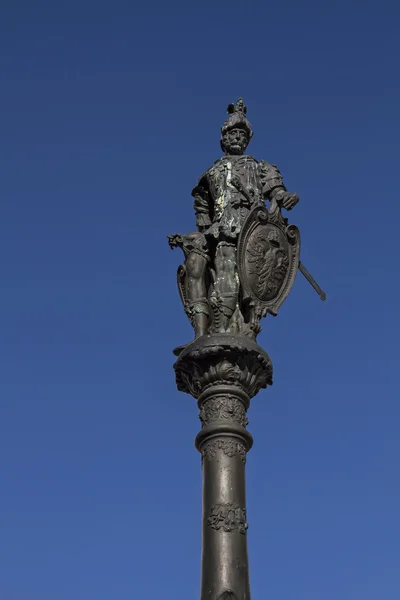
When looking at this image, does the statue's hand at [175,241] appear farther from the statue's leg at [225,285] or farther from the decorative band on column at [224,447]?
the decorative band on column at [224,447]

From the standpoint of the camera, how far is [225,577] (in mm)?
10914

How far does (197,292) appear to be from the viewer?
13789mm

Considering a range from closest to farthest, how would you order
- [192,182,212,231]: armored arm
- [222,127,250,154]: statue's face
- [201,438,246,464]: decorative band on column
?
1. [201,438,246,464]: decorative band on column
2. [192,182,212,231]: armored arm
3. [222,127,250,154]: statue's face

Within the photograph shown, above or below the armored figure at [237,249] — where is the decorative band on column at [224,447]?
below

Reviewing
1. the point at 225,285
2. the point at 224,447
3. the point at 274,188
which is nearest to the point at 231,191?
the point at 274,188

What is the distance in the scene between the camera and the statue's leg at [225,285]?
13.3 m

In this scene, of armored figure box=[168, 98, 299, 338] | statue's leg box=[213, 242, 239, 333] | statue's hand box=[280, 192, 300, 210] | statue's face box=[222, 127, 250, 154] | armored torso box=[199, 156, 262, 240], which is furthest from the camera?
statue's face box=[222, 127, 250, 154]

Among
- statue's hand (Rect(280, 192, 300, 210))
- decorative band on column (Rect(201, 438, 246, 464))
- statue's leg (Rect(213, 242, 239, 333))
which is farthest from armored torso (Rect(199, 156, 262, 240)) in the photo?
decorative band on column (Rect(201, 438, 246, 464))

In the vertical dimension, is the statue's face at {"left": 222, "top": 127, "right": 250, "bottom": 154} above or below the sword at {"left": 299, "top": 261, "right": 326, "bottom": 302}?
above

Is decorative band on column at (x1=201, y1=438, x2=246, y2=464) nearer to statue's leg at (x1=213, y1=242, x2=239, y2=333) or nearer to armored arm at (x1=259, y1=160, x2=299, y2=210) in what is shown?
statue's leg at (x1=213, y1=242, x2=239, y2=333)

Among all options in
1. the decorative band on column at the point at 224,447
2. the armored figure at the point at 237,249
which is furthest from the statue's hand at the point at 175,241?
the decorative band on column at the point at 224,447

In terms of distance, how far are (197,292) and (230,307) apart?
68 centimetres

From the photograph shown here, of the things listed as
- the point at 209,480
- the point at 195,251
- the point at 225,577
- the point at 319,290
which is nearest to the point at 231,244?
the point at 195,251

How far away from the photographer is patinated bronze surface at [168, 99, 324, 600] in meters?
11.4
